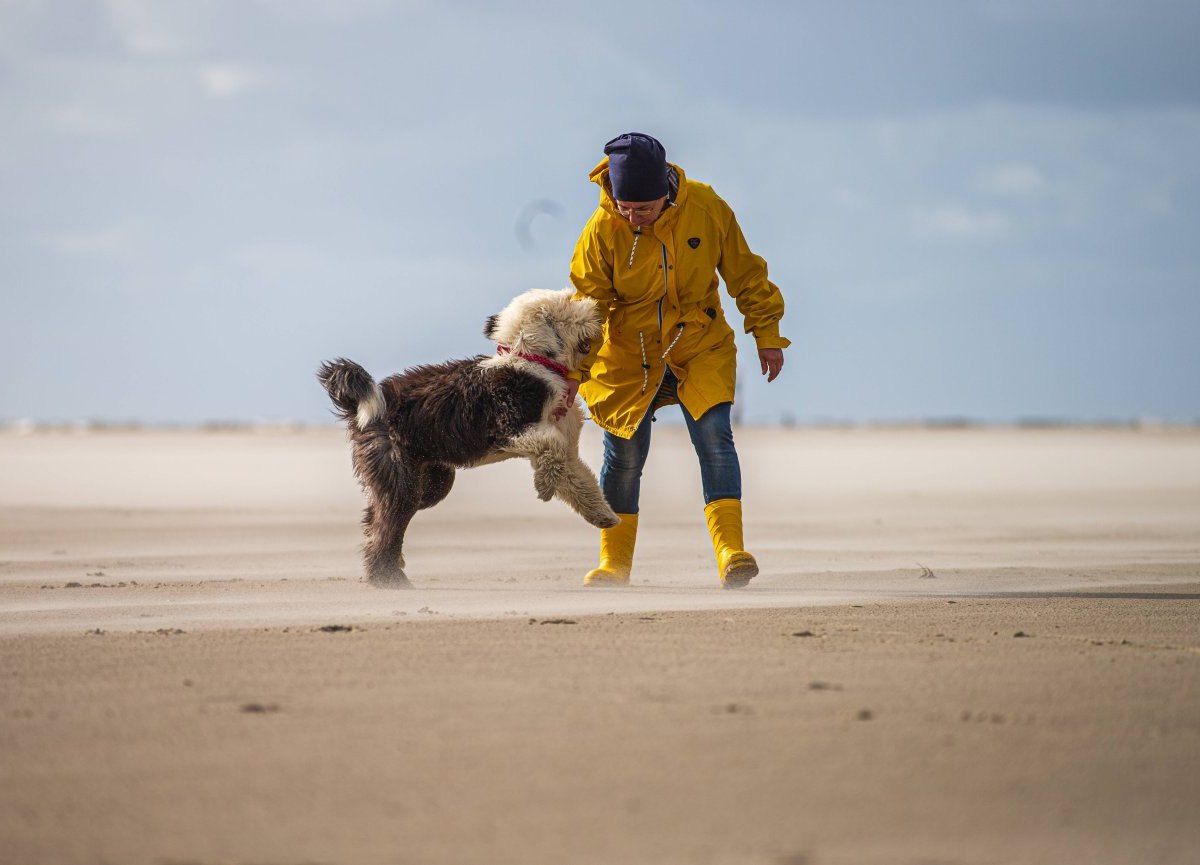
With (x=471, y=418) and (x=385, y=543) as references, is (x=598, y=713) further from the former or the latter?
(x=385, y=543)

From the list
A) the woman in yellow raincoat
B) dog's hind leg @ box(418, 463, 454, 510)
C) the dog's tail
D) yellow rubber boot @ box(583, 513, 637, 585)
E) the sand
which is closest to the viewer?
the sand

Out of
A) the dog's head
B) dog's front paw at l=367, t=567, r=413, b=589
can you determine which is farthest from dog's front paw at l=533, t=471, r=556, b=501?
dog's front paw at l=367, t=567, r=413, b=589

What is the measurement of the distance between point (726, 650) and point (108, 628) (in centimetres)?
243

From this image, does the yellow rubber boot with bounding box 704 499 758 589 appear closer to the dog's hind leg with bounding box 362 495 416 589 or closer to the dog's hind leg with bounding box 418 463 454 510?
the dog's hind leg with bounding box 418 463 454 510

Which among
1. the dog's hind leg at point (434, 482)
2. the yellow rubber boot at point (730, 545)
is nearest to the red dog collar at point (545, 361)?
the dog's hind leg at point (434, 482)

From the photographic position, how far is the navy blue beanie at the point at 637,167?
6.64 meters

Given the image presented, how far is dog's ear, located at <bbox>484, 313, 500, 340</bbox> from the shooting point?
22.6 ft

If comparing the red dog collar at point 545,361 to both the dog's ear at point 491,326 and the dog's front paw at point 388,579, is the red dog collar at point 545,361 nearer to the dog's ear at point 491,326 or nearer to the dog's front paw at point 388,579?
the dog's ear at point 491,326

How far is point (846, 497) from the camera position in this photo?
51.8 ft

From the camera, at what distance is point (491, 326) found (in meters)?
6.93

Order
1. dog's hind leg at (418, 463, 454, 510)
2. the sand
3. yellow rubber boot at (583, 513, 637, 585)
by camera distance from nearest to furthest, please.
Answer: the sand → dog's hind leg at (418, 463, 454, 510) → yellow rubber boot at (583, 513, 637, 585)

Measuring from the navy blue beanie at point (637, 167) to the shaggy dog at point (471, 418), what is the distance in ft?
1.98

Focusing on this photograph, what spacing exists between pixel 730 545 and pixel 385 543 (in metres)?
1.71

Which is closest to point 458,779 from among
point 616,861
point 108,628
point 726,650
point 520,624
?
point 616,861
